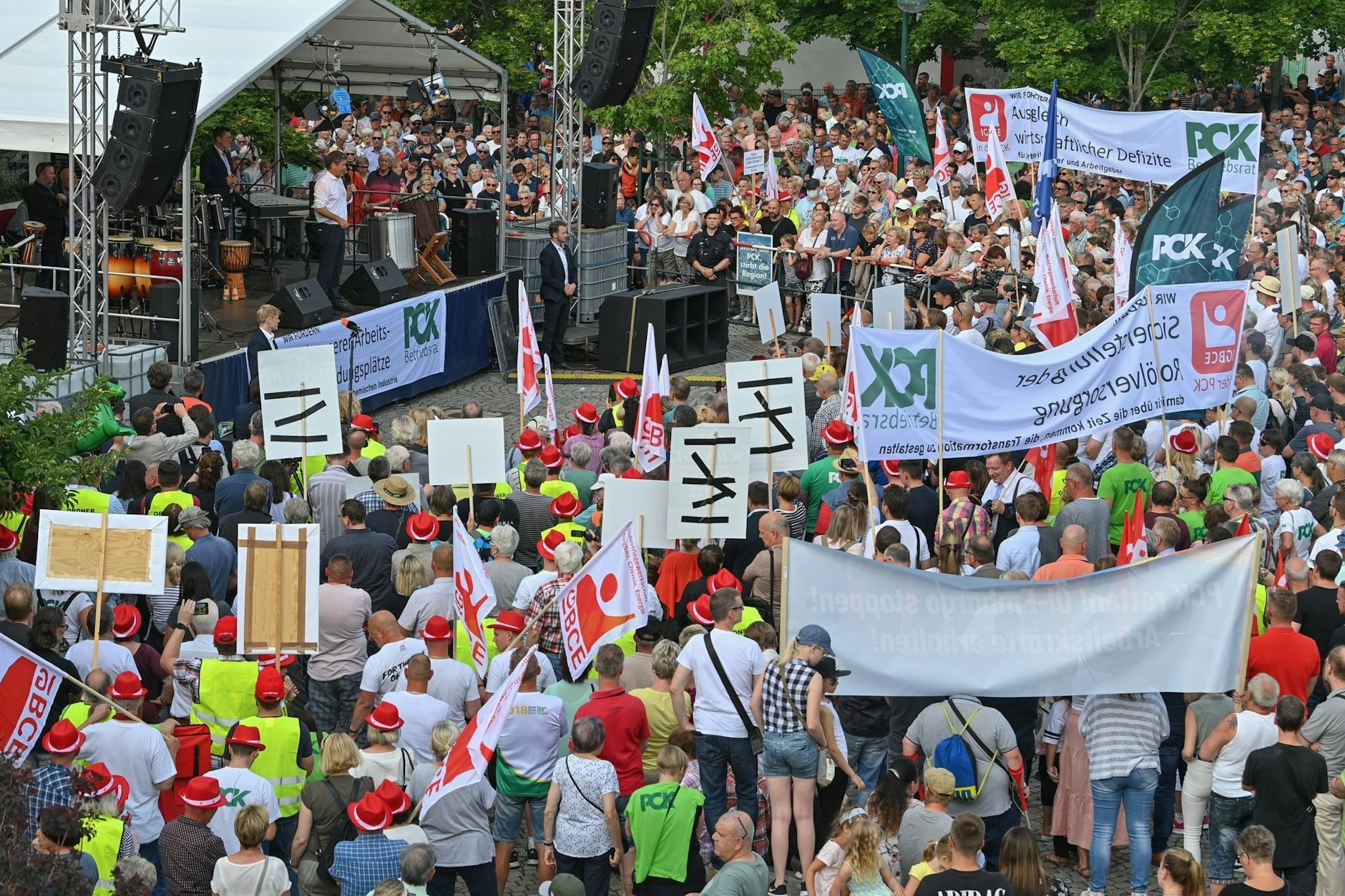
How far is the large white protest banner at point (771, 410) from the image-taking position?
12820 millimetres

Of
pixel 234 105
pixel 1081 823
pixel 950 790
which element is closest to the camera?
pixel 950 790

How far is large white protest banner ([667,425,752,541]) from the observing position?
438 inches

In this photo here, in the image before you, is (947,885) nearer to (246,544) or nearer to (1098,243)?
(246,544)

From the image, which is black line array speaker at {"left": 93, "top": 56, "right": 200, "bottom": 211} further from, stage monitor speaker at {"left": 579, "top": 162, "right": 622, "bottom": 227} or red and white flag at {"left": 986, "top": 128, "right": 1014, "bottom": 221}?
red and white flag at {"left": 986, "top": 128, "right": 1014, "bottom": 221}

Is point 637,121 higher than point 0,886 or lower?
higher

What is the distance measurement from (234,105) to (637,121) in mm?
6457

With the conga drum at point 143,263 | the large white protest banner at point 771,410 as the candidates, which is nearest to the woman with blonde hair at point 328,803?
the large white protest banner at point 771,410

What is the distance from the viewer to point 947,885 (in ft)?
24.8

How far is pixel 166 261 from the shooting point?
19.8 meters

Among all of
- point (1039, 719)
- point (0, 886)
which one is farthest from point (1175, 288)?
point (0, 886)

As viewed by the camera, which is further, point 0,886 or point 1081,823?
point 1081,823

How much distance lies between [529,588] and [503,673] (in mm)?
1079

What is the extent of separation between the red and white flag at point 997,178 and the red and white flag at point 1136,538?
7.95m

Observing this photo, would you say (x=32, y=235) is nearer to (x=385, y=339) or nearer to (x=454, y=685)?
(x=385, y=339)
